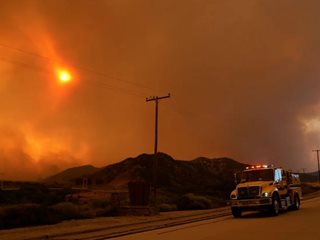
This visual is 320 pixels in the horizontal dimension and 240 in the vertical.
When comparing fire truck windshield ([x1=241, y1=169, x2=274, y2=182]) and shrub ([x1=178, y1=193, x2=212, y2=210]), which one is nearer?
fire truck windshield ([x1=241, y1=169, x2=274, y2=182])

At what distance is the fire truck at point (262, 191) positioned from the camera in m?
26.2

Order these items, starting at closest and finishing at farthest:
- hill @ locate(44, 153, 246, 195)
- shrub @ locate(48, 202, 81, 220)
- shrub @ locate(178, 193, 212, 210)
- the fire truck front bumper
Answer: the fire truck front bumper, shrub @ locate(48, 202, 81, 220), shrub @ locate(178, 193, 212, 210), hill @ locate(44, 153, 246, 195)

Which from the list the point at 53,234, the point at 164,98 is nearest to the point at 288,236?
the point at 53,234

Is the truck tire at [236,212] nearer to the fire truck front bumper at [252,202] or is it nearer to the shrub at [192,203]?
the fire truck front bumper at [252,202]

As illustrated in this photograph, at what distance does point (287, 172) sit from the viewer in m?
30.2

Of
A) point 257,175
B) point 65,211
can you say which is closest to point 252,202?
point 257,175

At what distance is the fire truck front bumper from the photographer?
1021 inches

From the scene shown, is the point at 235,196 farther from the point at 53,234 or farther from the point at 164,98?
the point at 164,98

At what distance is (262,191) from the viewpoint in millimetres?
26266

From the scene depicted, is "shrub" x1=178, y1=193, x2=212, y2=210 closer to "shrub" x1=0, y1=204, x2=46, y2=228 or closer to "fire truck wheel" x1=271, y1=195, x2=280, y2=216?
"fire truck wheel" x1=271, y1=195, x2=280, y2=216

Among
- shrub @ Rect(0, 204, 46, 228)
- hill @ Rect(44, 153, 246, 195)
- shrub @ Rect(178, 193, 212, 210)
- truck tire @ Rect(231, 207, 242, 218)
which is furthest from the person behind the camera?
hill @ Rect(44, 153, 246, 195)

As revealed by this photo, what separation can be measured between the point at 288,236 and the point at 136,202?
16791 millimetres

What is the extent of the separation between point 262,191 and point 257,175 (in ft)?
6.26

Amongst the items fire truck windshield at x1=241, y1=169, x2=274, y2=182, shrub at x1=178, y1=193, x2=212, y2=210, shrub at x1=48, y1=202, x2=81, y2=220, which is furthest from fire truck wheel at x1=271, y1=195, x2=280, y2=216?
shrub at x1=178, y1=193, x2=212, y2=210
